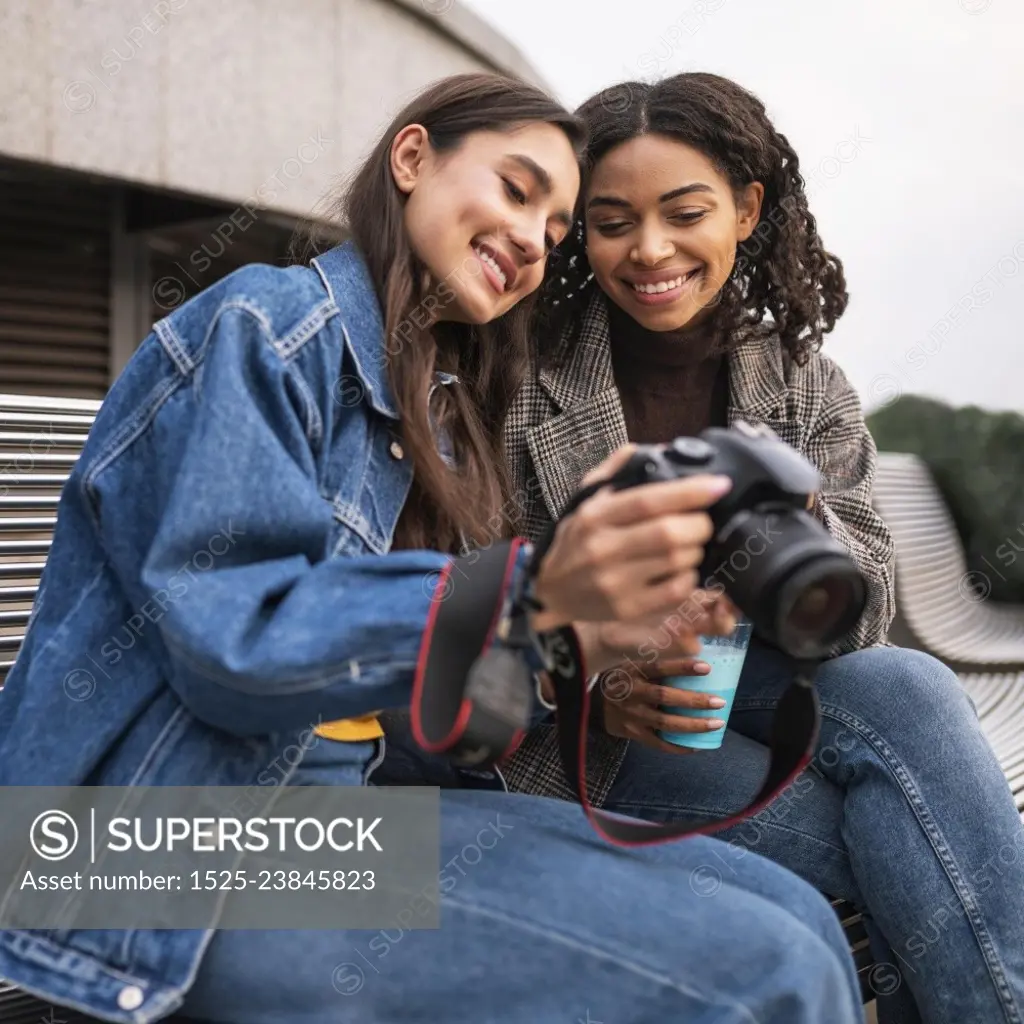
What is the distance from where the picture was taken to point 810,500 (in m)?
1.69

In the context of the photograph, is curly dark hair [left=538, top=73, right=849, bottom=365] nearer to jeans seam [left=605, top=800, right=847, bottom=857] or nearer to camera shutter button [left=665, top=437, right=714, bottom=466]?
jeans seam [left=605, top=800, right=847, bottom=857]

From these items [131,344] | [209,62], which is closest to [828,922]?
[209,62]

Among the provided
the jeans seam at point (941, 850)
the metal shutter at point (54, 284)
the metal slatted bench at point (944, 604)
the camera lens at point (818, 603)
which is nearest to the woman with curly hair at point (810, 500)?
the jeans seam at point (941, 850)

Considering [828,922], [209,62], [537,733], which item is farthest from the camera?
[209,62]

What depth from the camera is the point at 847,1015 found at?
1.34 m

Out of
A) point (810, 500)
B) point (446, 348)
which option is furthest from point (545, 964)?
point (446, 348)

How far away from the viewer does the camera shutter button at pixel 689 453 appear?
1.23 meters

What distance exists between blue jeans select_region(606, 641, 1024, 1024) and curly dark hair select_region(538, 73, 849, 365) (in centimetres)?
73

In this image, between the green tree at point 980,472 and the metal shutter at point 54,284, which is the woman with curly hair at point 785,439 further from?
the metal shutter at point 54,284

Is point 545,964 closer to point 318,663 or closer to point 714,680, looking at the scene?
point 318,663

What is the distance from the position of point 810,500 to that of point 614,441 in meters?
0.61

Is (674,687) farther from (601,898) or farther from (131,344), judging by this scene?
(131,344)

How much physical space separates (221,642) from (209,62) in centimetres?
456

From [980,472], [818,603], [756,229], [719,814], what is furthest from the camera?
[980,472]
